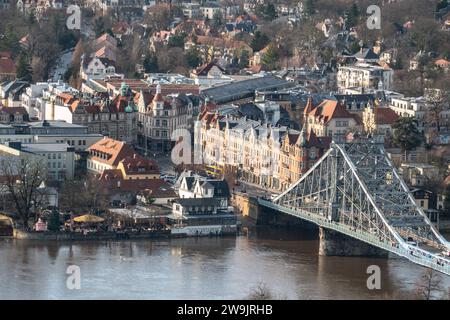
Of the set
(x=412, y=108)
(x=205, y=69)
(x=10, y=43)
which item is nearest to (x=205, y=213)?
(x=412, y=108)

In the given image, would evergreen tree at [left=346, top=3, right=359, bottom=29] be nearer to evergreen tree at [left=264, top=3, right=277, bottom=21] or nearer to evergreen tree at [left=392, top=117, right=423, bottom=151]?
evergreen tree at [left=264, top=3, right=277, bottom=21]

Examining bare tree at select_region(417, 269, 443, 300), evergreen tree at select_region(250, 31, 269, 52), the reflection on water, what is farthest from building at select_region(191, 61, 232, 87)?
bare tree at select_region(417, 269, 443, 300)

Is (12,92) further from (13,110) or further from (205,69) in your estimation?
(205,69)

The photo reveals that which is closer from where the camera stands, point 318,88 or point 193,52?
point 318,88

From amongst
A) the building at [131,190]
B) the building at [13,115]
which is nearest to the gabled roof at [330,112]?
the building at [13,115]
